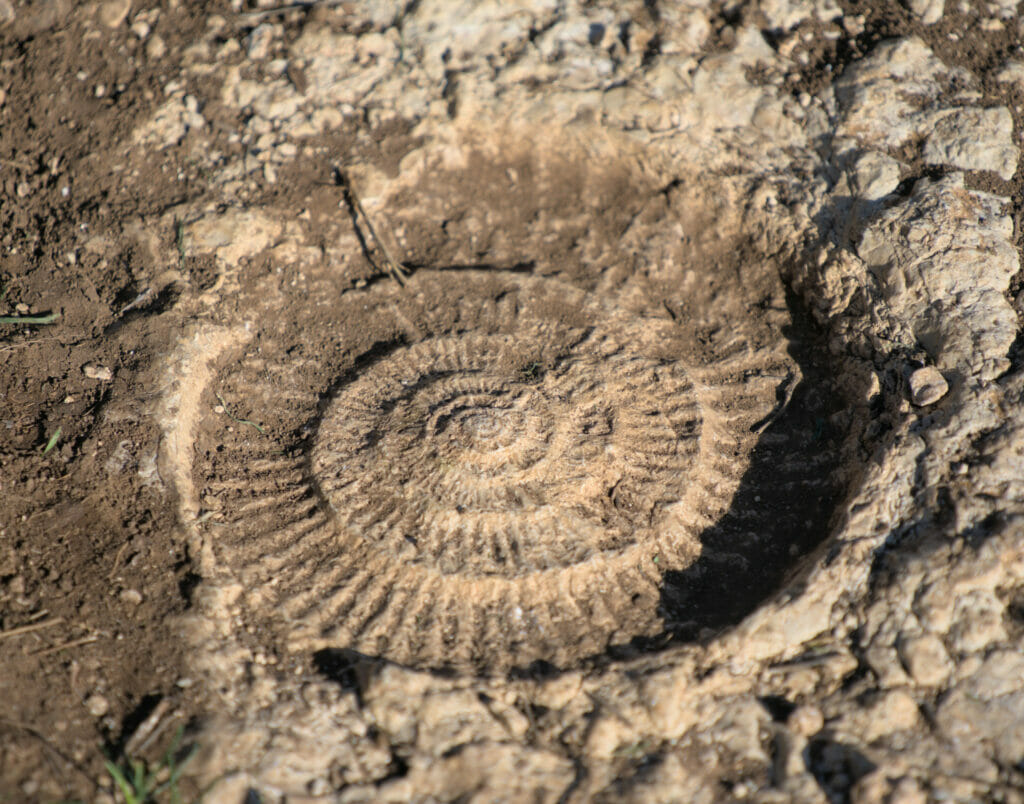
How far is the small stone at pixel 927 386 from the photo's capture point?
2371 millimetres

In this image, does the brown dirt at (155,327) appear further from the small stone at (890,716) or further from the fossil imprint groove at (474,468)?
the small stone at (890,716)

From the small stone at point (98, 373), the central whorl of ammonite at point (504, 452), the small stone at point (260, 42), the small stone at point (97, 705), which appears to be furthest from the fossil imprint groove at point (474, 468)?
the small stone at point (260, 42)

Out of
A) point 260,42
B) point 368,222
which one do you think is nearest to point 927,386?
point 368,222

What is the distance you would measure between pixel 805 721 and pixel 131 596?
179 centimetres

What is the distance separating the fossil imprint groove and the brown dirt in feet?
0.09

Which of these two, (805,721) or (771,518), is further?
(771,518)

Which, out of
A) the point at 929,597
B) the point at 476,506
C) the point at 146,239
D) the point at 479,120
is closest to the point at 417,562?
the point at 476,506

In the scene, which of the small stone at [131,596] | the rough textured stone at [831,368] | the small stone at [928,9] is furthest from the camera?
the small stone at [928,9]

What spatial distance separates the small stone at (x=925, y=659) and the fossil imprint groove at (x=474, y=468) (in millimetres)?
631

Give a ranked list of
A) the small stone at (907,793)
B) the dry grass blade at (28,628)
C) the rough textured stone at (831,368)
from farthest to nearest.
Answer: the dry grass blade at (28,628) < the rough textured stone at (831,368) < the small stone at (907,793)

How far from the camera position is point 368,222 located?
317 cm

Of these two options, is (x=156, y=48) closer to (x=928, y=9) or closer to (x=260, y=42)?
(x=260, y=42)

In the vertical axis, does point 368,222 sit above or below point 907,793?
above

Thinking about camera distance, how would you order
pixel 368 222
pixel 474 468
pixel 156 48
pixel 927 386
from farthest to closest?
pixel 156 48, pixel 368 222, pixel 474 468, pixel 927 386
